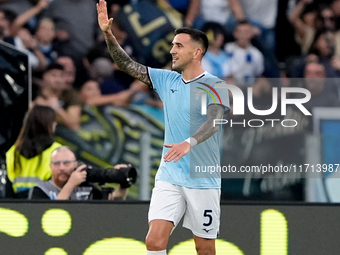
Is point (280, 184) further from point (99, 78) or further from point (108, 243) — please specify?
point (99, 78)

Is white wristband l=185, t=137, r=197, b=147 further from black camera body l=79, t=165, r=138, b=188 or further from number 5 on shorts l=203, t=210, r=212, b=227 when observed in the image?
black camera body l=79, t=165, r=138, b=188

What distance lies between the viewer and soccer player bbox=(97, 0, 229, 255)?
4.41 m

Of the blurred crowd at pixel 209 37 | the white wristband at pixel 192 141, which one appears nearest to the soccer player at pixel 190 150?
the white wristband at pixel 192 141

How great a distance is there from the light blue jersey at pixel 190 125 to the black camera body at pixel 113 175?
660 millimetres

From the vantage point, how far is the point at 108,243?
16.3ft

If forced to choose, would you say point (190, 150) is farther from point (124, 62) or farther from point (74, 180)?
point (74, 180)

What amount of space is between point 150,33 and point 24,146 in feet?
6.76

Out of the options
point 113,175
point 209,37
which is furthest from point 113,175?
point 209,37

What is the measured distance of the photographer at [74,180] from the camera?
519cm

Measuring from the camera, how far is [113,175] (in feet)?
16.9

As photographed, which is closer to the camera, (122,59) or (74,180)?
(122,59)

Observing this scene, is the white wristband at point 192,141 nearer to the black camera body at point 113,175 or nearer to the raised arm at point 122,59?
the raised arm at point 122,59

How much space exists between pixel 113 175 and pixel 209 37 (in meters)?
2.56

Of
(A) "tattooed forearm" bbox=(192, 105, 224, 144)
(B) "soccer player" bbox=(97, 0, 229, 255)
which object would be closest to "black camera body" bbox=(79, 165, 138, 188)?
(B) "soccer player" bbox=(97, 0, 229, 255)
